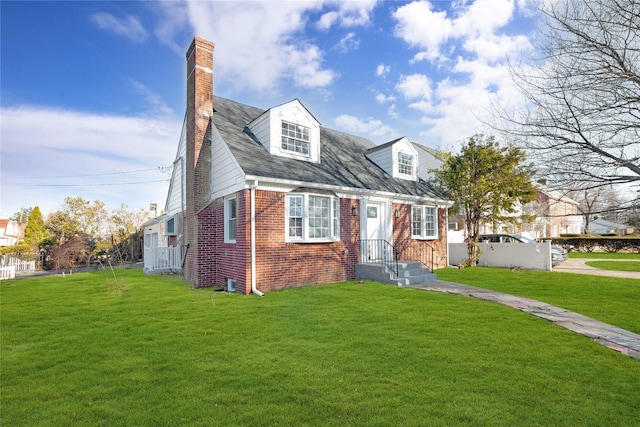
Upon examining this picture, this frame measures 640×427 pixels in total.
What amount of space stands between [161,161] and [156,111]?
1100 cm

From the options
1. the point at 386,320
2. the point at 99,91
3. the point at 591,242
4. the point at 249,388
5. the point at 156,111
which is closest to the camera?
the point at 249,388

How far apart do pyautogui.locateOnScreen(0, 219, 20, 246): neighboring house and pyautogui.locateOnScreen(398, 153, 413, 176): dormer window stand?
6532 cm

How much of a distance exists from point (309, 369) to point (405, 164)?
1305 centimetres

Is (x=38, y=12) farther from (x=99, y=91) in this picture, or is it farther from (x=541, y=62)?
(x=541, y=62)

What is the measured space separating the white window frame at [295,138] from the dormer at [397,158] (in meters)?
4.67

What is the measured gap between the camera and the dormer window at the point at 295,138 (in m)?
11.5

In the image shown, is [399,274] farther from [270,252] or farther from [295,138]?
[295,138]

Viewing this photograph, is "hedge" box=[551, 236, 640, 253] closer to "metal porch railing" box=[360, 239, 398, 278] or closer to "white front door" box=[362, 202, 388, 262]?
"metal porch railing" box=[360, 239, 398, 278]

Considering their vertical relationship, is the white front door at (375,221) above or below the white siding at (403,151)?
below

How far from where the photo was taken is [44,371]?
4.04 m

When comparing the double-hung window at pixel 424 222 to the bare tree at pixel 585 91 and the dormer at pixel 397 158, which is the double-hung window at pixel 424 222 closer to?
the dormer at pixel 397 158

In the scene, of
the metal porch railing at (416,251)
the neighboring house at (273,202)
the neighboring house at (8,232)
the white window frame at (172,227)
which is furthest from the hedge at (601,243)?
the neighboring house at (8,232)

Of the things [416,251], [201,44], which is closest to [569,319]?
[416,251]

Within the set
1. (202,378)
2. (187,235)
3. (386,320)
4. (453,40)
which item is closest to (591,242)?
(453,40)
